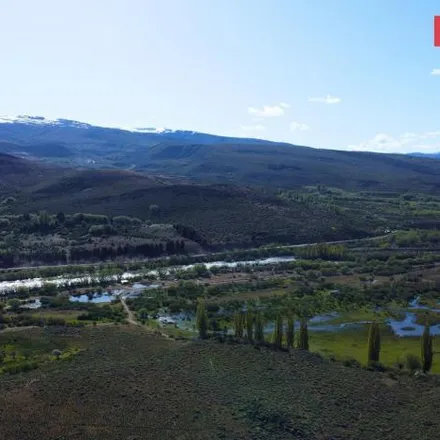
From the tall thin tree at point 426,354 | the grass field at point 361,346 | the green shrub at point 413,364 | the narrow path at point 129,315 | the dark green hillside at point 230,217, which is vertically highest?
the dark green hillside at point 230,217

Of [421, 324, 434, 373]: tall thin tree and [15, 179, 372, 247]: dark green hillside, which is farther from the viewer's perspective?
[15, 179, 372, 247]: dark green hillside

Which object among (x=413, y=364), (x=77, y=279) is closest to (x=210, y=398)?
(x=413, y=364)

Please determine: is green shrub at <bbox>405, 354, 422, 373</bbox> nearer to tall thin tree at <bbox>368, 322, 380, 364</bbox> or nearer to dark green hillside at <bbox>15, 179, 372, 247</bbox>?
tall thin tree at <bbox>368, 322, 380, 364</bbox>

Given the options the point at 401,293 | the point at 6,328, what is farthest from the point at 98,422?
the point at 401,293

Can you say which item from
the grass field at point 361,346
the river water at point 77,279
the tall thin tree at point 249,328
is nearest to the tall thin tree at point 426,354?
the grass field at point 361,346

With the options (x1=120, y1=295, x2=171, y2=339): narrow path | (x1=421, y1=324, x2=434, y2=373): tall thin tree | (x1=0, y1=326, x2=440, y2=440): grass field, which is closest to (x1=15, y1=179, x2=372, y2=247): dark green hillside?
(x1=120, y1=295, x2=171, y2=339): narrow path

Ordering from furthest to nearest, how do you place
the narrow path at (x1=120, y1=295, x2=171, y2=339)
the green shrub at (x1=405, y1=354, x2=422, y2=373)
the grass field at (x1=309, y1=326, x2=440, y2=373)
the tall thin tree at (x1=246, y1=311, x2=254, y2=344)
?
the narrow path at (x1=120, y1=295, x2=171, y2=339) → the grass field at (x1=309, y1=326, x2=440, y2=373) → the tall thin tree at (x1=246, y1=311, x2=254, y2=344) → the green shrub at (x1=405, y1=354, x2=422, y2=373)

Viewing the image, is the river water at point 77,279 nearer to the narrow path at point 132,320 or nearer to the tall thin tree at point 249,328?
the narrow path at point 132,320

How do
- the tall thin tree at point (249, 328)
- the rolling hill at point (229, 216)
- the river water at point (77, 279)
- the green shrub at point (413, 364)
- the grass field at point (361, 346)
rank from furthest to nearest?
the rolling hill at point (229, 216) < the river water at point (77, 279) < the grass field at point (361, 346) < the tall thin tree at point (249, 328) < the green shrub at point (413, 364)
